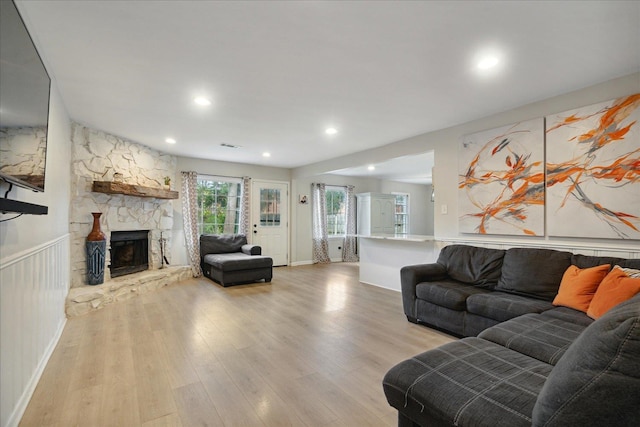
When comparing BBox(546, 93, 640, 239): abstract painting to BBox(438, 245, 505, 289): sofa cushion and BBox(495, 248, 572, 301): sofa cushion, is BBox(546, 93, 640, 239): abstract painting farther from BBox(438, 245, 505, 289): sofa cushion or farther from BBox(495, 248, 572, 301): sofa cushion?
BBox(438, 245, 505, 289): sofa cushion

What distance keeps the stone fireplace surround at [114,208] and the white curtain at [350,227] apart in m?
4.23

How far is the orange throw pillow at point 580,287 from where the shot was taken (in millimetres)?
2289

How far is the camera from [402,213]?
9.54 metres

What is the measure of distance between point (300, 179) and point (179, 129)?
3748mm

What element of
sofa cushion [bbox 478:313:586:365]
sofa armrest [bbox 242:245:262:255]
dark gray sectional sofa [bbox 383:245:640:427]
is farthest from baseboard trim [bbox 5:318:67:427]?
sofa armrest [bbox 242:245:262:255]

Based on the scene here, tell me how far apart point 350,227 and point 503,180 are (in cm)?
527

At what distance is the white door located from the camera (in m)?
7.02

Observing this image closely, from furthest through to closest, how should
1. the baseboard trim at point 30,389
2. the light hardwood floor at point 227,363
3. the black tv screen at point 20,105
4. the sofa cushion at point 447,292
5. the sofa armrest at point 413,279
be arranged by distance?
the sofa armrest at point 413,279 < the sofa cushion at point 447,292 < the light hardwood floor at point 227,363 < the baseboard trim at point 30,389 < the black tv screen at point 20,105

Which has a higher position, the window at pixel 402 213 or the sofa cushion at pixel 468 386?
the window at pixel 402 213

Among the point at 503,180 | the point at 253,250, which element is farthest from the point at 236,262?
the point at 503,180

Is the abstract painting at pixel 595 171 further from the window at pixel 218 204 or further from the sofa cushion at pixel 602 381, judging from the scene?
the window at pixel 218 204

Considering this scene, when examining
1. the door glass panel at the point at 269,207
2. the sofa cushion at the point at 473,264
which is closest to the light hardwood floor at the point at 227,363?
the sofa cushion at the point at 473,264

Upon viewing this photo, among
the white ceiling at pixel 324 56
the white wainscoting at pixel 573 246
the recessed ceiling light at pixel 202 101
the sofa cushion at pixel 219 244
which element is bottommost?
the sofa cushion at pixel 219 244

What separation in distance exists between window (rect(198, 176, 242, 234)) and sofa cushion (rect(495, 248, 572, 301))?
214 inches
